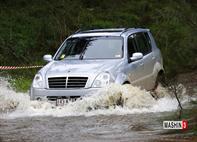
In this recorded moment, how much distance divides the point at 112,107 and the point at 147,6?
16452 mm

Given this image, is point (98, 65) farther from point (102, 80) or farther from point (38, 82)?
point (38, 82)

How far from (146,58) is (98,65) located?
2159 millimetres

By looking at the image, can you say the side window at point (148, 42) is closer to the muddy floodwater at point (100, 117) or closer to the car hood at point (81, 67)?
the muddy floodwater at point (100, 117)

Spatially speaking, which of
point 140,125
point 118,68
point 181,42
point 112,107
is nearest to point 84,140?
point 140,125

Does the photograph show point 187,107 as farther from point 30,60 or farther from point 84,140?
point 30,60

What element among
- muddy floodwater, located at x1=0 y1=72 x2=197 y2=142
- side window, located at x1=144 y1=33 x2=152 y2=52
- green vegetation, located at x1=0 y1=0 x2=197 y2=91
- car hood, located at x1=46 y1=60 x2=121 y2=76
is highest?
green vegetation, located at x1=0 y1=0 x2=197 y2=91

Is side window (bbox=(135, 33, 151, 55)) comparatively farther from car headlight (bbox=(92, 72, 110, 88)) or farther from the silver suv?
car headlight (bbox=(92, 72, 110, 88))

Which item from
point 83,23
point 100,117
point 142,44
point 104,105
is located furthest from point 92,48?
point 83,23

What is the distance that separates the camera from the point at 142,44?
1470cm

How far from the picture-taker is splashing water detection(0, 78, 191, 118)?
11531 mm

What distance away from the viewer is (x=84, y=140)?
28.9 feet

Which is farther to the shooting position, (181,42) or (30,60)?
(181,42)

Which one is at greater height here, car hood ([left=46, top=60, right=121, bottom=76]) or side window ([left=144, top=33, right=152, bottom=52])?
side window ([left=144, top=33, right=152, bottom=52])

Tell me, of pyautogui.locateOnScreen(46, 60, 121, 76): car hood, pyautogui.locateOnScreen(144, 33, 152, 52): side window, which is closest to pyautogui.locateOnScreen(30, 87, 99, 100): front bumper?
pyautogui.locateOnScreen(46, 60, 121, 76): car hood
